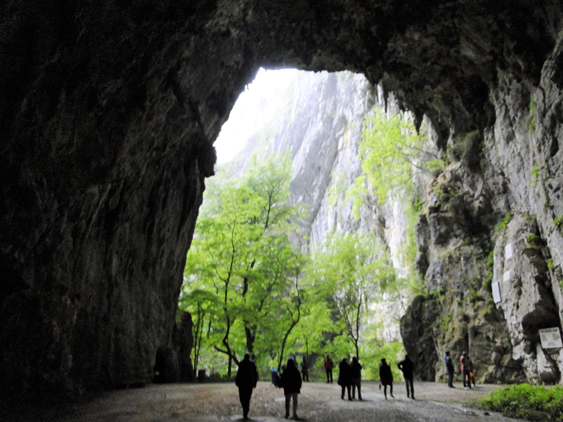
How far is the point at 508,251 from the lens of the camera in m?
14.9

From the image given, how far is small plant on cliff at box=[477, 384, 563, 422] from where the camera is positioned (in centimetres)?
683

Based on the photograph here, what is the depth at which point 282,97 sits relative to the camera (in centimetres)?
8112

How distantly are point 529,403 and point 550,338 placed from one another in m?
6.25

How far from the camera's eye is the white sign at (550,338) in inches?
474

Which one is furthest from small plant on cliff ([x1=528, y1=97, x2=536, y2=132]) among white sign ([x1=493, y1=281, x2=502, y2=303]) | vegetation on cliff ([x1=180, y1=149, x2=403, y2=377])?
vegetation on cliff ([x1=180, y1=149, x2=403, y2=377])

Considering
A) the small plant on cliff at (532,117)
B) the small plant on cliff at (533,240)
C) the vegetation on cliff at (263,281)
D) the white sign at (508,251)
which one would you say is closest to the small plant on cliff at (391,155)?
the vegetation on cliff at (263,281)

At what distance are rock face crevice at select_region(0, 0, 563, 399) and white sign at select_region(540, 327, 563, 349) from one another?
2532mm

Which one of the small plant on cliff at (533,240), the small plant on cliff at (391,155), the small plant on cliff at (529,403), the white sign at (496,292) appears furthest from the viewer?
the small plant on cliff at (391,155)

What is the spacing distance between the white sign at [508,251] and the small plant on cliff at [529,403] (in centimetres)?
744

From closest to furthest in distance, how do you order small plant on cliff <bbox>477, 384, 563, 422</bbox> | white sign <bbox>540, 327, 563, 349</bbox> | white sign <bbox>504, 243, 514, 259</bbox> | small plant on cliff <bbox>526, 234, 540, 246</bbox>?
small plant on cliff <bbox>477, 384, 563, 422</bbox> → white sign <bbox>540, 327, 563, 349</bbox> → small plant on cliff <bbox>526, 234, 540, 246</bbox> → white sign <bbox>504, 243, 514, 259</bbox>

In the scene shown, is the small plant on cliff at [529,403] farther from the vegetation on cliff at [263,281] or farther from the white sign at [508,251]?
the vegetation on cliff at [263,281]

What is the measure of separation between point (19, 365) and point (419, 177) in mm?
24147

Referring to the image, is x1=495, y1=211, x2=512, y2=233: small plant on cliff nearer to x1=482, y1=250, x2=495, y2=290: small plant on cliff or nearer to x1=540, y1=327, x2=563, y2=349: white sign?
x1=482, y1=250, x2=495, y2=290: small plant on cliff

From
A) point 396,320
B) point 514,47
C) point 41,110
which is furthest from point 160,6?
point 396,320
